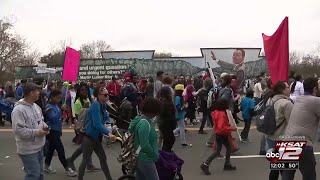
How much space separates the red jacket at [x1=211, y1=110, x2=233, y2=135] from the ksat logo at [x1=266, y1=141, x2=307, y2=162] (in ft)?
9.27

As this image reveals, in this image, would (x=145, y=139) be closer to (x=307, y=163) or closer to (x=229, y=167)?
(x=307, y=163)

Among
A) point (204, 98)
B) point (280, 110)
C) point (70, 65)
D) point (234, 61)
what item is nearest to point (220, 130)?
point (280, 110)

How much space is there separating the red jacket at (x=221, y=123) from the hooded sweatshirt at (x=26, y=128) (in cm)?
339

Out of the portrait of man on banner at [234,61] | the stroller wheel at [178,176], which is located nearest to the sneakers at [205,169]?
the stroller wheel at [178,176]

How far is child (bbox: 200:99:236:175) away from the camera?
7.83m

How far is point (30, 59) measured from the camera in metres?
56.4

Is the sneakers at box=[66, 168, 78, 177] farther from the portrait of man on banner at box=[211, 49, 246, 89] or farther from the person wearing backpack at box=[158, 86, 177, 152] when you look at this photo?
the portrait of man on banner at box=[211, 49, 246, 89]

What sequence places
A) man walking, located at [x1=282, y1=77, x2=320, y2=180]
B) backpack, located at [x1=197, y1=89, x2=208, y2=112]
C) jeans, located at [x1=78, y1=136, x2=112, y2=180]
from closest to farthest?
man walking, located at [x1=282, y1=77, x2=320, y2=180]
jeans, located at [x1=78, y1=136, x2=112, y2=180]
backpack, located at [x1=197, y1=89, x2=208, y2=112]

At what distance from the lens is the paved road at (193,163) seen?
773 centimetres

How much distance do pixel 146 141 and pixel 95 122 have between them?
174cm

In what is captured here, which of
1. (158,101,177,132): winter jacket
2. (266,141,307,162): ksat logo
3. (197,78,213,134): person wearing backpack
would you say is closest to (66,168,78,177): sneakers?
(158,101,177,132): winter jacket

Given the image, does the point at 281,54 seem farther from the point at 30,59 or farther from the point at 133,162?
the point at 30,59

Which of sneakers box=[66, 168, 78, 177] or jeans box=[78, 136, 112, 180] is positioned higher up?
jeans box=[78, 136, 112, 180]

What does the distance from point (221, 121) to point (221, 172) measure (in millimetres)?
934
